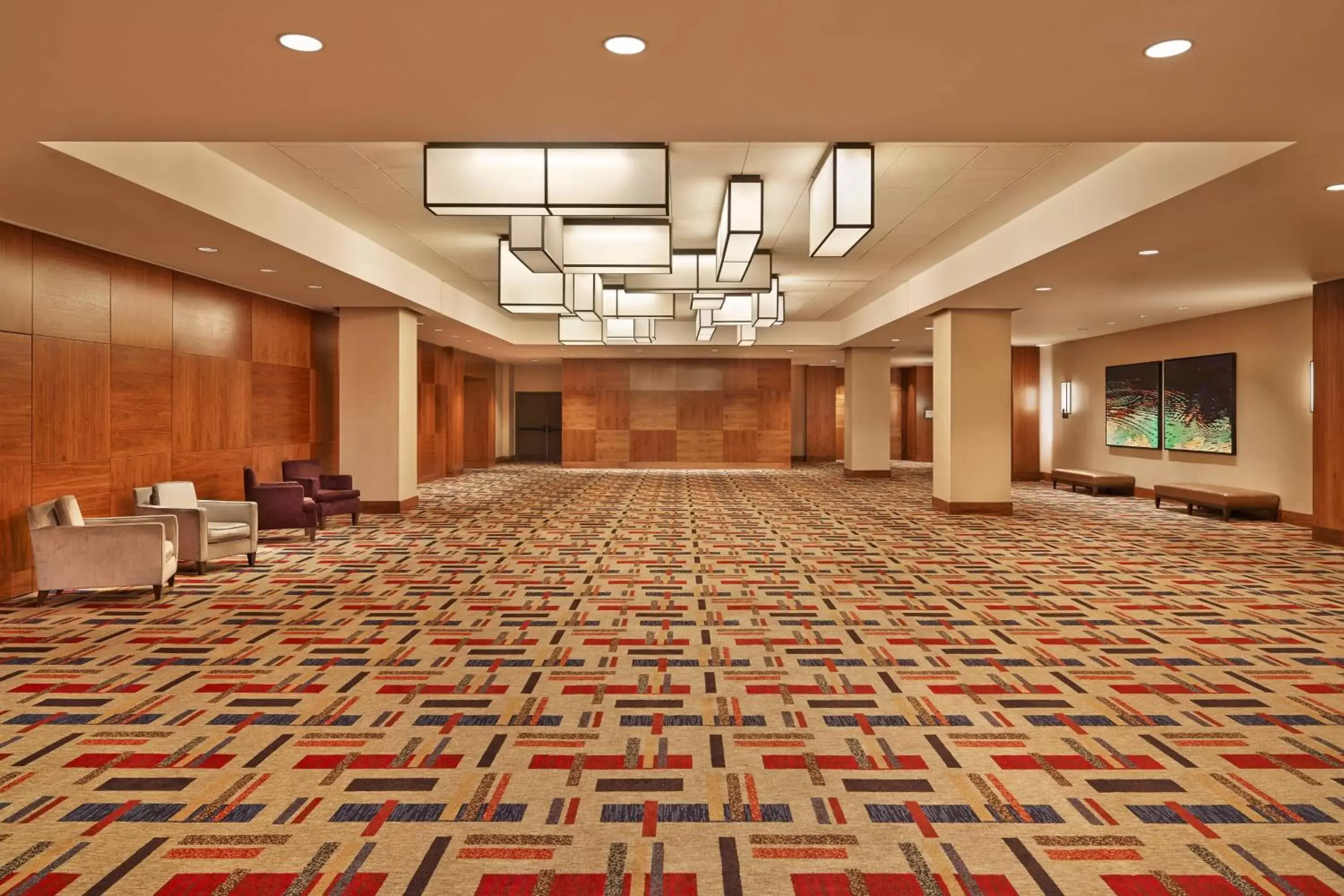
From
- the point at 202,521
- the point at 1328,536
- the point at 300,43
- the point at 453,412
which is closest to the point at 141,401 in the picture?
the point at 202,521

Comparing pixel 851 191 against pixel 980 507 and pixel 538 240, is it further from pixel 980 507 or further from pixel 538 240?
pixel 980 507

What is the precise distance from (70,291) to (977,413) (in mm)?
11563

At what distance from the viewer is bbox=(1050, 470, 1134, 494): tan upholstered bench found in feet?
49.1

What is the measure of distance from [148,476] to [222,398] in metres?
1.80

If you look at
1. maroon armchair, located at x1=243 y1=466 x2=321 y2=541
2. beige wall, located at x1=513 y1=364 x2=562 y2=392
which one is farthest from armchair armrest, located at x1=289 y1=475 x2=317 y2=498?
beige wall, located at x1=513 y1=364 x2=562 y2=392

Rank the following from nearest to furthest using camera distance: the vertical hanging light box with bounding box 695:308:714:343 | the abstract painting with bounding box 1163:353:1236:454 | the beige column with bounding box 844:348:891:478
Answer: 1. the abstract painting with bounding box 1163:353:1236:454
2. the vertical hanging light box with bounding box 695:308:714:343
3. the beige column with bounding box 844:348:891:478

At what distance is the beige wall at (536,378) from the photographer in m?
26.0

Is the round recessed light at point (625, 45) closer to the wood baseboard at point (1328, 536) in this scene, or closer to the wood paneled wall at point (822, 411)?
the wood baseboard at point (1328, 536)

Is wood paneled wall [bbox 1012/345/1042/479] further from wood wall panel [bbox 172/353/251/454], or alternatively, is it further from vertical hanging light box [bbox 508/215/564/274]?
wood wall panel [bbox 172/353/251/454]

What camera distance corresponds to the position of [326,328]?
42.7 ft

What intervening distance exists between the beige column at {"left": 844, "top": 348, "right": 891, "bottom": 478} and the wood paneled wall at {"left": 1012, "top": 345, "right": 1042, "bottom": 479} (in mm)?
2966

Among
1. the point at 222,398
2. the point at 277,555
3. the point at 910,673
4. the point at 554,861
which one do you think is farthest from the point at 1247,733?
the point at 222,398

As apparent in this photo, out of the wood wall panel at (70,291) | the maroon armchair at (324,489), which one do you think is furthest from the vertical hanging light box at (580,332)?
the wood wall panel at (70,291)

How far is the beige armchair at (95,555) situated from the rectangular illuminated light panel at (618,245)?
4890 millimetres
